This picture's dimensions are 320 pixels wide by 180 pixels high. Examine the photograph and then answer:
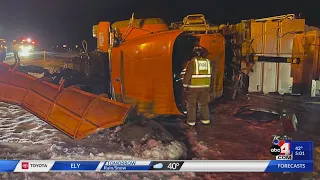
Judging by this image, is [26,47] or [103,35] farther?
[26,47]

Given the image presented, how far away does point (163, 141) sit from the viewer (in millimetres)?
5277

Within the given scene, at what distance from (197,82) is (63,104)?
2503 millimetres

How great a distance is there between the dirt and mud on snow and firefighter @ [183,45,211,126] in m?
0.41

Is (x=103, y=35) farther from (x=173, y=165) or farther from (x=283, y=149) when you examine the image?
(x=283, y=149)

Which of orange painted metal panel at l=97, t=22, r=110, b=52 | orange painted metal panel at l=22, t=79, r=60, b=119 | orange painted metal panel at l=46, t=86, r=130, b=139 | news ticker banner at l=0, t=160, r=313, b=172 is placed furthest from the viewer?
orange painted metal panel at l=97, t=22, r=110, b=52

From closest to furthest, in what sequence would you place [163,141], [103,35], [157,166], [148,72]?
[157,166]
[163,141]
[148,72]
[103,35]

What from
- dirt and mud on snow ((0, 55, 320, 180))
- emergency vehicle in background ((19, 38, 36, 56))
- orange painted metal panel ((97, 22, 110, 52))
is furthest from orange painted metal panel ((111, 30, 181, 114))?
emergency vehicle in background ((19, 38, 36, 56))

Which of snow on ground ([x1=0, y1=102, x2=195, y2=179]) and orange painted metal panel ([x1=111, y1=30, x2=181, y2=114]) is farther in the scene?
Answer: orange painted metal panel ([x1=111, y1=30, x2=181, y2=114])

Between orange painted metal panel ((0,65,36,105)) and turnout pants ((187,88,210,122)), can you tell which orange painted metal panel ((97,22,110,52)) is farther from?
turnout pants ((187,88,210,122))

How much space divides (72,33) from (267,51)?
3912 cm

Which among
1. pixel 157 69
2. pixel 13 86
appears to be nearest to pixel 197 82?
pixel 157 69

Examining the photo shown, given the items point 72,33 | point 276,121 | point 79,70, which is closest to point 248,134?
point 276,121

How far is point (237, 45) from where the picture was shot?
8.23 metres

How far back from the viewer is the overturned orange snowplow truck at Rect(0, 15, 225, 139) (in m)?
5.64
